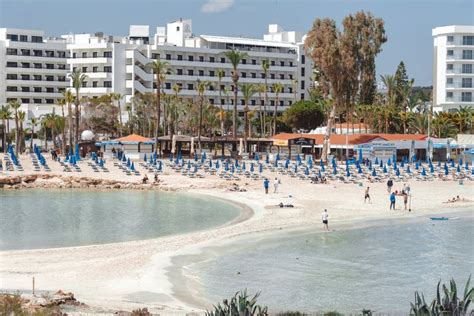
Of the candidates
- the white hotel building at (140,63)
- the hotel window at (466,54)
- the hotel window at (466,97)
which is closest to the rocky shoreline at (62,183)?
the white hotel building at (140,63)

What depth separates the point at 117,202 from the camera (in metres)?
44.2

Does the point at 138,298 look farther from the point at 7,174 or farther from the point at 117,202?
Answer: the point at 7,174

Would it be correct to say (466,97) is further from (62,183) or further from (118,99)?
(62,183)

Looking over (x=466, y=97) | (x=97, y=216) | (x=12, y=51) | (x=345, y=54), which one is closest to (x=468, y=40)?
(x=466, y=97)

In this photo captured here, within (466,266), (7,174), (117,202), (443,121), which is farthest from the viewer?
(443,121)

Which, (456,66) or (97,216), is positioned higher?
(456,66)

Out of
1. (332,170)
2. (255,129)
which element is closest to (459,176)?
(332,170)

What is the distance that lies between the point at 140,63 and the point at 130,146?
89.5 ft

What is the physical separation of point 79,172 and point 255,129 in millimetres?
48798

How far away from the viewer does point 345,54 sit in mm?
64000

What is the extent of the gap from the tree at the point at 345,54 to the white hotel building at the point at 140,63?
31.4m

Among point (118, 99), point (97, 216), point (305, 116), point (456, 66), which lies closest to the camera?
point (97, 216)

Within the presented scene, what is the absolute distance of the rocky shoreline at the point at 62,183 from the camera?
50844 millimetres

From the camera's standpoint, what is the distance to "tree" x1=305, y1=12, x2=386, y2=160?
6381 centimetres
